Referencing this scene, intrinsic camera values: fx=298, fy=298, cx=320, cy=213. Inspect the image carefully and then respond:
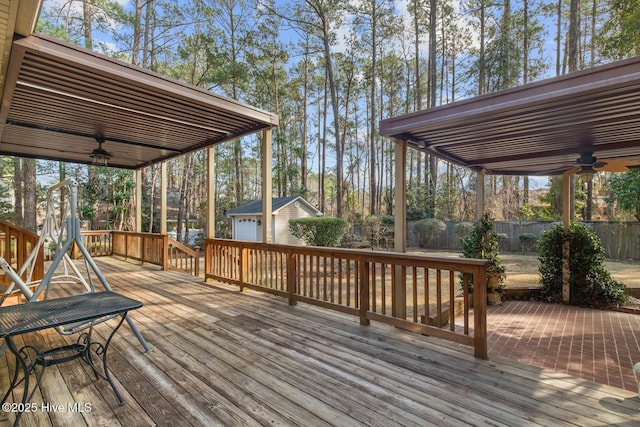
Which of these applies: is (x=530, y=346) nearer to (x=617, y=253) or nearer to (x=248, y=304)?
(x=248, y=304)

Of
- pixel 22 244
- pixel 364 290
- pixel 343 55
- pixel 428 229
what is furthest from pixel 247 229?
pixel 364 290

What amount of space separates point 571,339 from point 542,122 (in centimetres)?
272

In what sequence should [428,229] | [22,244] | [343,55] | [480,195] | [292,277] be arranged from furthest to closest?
[343,55] → [428,229] → [480,195] → [292,277] → [22,244]

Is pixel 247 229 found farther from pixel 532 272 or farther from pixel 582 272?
pixel 582 272

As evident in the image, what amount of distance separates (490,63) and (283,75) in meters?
11.4

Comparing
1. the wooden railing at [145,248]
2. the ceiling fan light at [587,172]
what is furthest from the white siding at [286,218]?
the ceiling fan light at [587,172]

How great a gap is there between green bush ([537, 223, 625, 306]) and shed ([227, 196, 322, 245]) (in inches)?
419

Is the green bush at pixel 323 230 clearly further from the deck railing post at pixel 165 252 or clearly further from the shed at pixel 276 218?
the shed at pixel 276 218

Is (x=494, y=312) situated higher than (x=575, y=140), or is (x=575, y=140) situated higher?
(x=575, y=140)

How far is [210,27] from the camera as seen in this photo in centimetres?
1468

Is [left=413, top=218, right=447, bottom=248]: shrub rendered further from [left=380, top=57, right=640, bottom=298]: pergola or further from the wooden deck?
the wooden deck

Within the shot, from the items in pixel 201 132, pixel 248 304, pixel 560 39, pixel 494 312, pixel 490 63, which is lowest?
pixel 494 312

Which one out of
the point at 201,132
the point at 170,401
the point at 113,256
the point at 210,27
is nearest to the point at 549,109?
the point at 170,401

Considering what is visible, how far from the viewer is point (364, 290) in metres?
3.38
